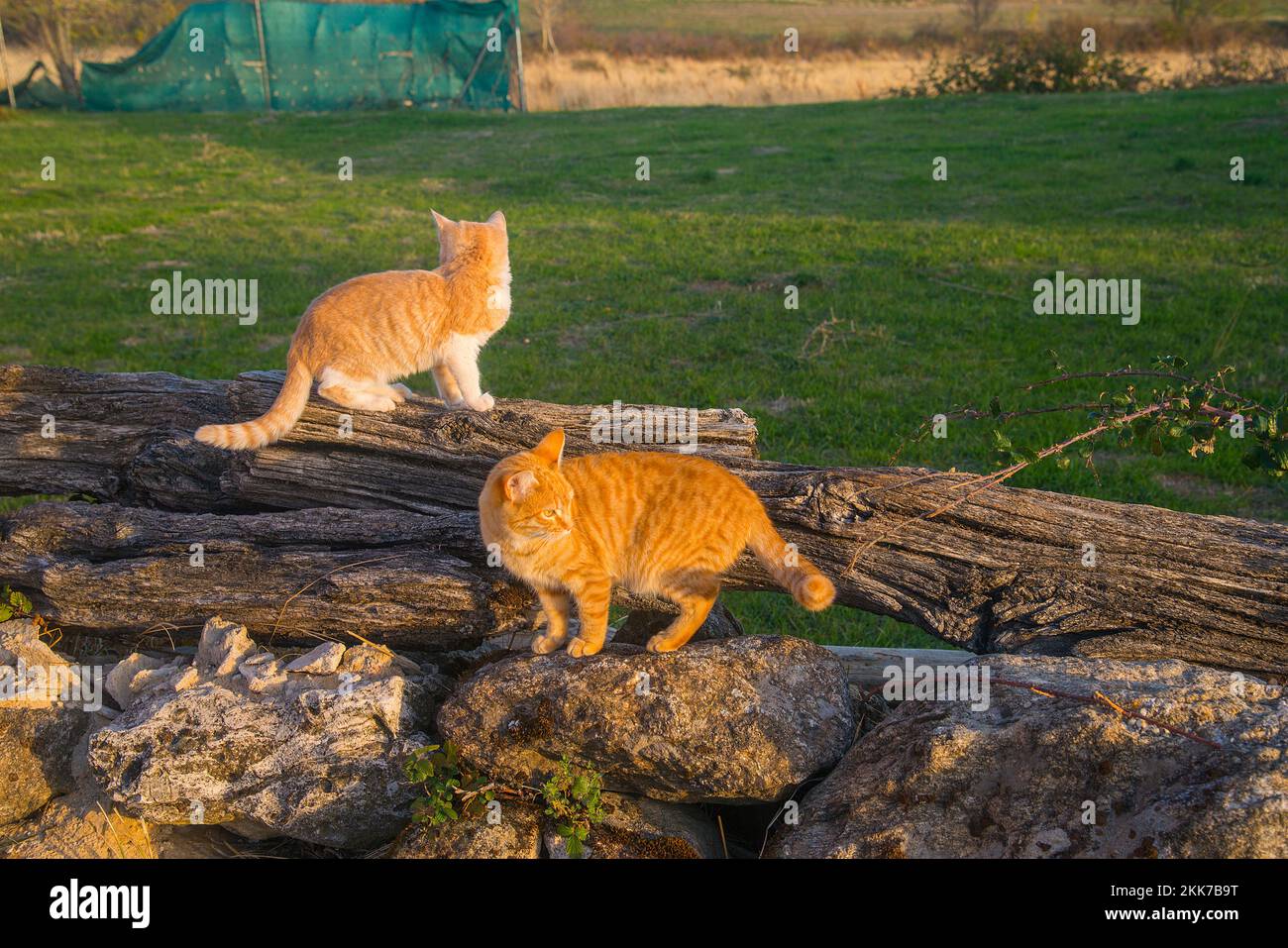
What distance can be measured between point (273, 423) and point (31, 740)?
1.81 m

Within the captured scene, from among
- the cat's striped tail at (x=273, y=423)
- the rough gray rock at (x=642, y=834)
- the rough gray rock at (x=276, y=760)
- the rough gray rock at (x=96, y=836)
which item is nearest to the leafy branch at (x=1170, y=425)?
the rough gray rock at (x=642, y=834)

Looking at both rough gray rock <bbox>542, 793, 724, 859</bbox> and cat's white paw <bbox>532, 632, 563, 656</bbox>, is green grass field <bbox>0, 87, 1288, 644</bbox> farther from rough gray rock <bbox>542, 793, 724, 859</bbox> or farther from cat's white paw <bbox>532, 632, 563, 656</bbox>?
rough gray rock <bbox>542, 793, 724, 859</bbox>

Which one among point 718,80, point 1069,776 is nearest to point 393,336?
point 1069,776

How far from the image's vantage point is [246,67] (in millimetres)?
25453

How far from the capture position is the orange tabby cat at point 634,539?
176 inches

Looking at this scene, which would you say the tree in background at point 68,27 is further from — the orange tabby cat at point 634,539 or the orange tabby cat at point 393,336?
the orange tabby cat at point 634,539

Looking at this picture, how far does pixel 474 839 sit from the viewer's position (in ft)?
13.6

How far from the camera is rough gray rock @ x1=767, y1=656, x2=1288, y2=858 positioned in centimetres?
338

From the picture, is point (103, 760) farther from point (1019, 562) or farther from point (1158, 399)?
point (1158, 399)

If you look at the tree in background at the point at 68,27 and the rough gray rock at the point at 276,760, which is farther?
the tree in background at the point at 68,27

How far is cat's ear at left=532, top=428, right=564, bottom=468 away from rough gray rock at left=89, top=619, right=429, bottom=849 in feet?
3.75

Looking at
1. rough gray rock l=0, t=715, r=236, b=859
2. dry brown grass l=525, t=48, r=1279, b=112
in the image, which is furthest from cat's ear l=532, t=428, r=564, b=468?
dry brown grass l=525, t=48, r=1279, b=112

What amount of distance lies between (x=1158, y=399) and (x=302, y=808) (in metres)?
4.37

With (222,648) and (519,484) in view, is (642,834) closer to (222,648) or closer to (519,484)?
(519,484)
